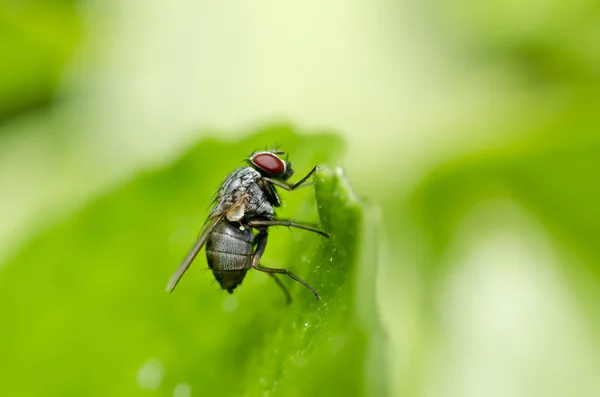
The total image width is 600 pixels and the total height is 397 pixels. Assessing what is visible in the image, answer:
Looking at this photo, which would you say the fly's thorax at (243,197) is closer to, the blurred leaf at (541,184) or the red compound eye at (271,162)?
the red compound eye at (271,162)

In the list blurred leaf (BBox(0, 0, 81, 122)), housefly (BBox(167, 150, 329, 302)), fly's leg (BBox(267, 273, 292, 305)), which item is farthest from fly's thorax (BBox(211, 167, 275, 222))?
blurred leaf (BBox(0, 0, 81, 122))

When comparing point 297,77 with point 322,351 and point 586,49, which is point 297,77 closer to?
point 586,49

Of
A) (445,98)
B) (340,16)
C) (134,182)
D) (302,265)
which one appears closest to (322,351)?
(302,265)

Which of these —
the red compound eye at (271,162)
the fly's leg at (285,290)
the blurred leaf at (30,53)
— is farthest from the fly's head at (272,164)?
the blurred leaf at (30,53)

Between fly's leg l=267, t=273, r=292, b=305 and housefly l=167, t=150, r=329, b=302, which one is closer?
fly's leg l=267, t=273, r=292, b=305

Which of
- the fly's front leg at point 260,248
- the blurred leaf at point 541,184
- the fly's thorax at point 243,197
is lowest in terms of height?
the blurred leaf at point 541,184

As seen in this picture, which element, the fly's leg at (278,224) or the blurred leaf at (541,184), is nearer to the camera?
the fly's leg at (278,224)

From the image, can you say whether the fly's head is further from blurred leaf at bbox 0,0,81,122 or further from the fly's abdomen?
blurred leaf at bbox 0,0,81,122
